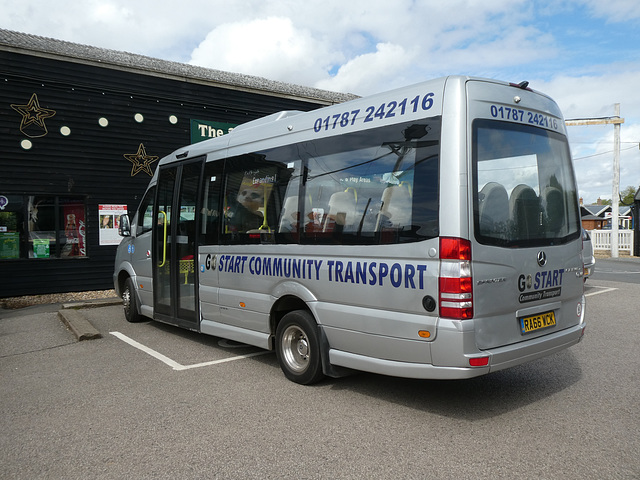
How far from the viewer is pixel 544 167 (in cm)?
460

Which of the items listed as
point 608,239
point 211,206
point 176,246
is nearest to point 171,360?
point 176,246

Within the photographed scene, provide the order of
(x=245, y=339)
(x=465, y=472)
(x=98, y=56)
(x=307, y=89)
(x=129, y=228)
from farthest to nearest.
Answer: (x=307, y=89)
(x=98, y=56)
(x=129, y=228)
(x=245, y=339)
(x=465, y=472)

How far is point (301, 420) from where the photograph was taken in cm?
416

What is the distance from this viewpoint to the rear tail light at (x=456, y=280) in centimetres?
376

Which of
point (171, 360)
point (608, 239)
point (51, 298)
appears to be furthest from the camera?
point (608, 239)

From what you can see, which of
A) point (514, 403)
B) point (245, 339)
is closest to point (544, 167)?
point (514, 403)

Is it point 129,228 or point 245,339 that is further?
point 129,228

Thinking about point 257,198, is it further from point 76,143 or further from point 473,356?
point 76,143

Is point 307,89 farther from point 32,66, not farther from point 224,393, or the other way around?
point 224,393

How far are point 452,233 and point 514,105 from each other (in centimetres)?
134

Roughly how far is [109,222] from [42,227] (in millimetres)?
1476

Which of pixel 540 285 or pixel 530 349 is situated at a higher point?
pixel 540 285

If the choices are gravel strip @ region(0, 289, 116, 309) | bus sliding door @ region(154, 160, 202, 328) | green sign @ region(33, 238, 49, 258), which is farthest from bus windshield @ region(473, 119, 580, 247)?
green sign @ region(33, 238, 49, 258)

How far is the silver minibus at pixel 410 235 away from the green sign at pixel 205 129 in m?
8.58
